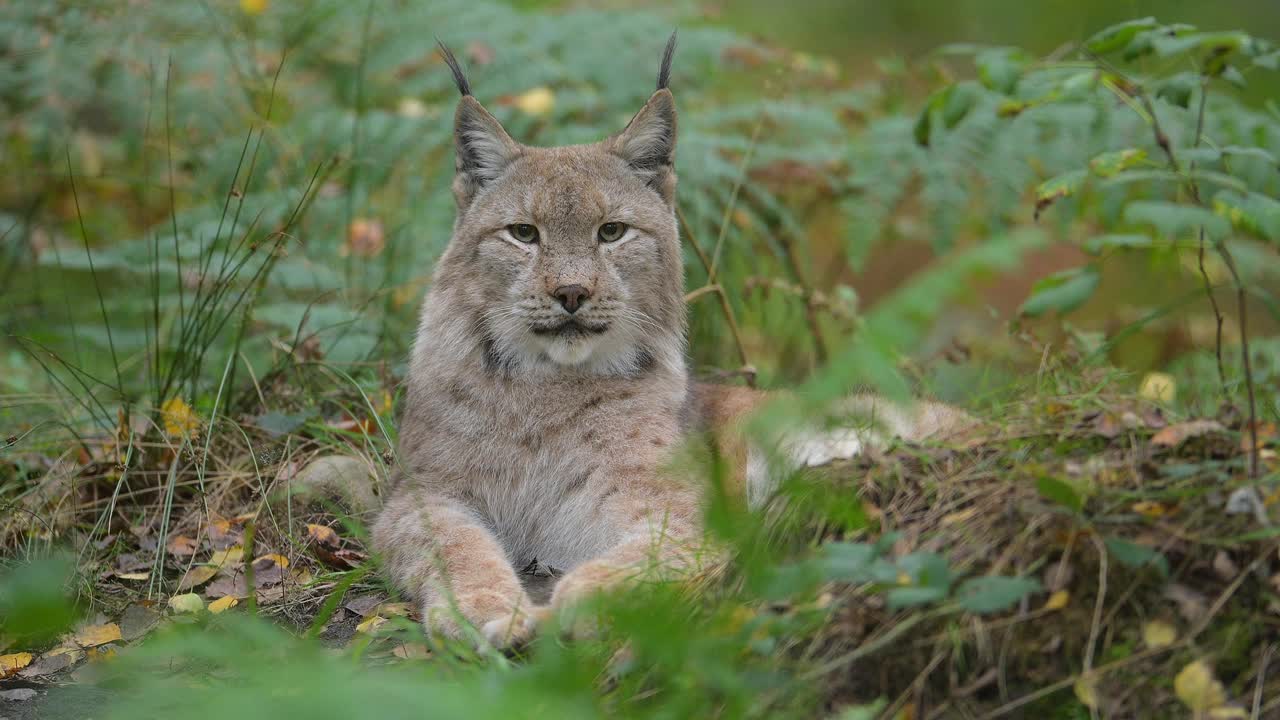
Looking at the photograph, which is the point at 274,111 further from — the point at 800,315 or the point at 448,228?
the point at 800,315

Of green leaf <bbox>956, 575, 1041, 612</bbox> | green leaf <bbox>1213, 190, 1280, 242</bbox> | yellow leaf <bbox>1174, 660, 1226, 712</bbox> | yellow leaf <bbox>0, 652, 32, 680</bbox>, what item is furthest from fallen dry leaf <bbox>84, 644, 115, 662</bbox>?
green leaf <bbox>1213, 190, 1280, 242</bbox>

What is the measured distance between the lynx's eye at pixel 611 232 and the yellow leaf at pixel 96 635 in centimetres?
193

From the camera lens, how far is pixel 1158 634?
250cm

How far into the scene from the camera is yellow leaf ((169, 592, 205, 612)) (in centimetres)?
363

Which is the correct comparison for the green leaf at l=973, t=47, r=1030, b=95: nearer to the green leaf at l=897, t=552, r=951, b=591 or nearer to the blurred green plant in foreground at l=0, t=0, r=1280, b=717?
the blurred green plant in foreground at l=0, t=0, r=1280, b=717

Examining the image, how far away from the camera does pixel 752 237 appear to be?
6977 millimetres

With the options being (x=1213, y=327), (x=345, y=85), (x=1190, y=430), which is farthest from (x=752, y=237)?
(x=1190, y=430)

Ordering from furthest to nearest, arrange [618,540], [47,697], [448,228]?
[448,228] → [618,540] → [47,697]

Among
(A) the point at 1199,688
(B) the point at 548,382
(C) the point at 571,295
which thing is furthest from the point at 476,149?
(A) the point at 1199,688

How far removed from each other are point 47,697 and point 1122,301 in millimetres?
7852

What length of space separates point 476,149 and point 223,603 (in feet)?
5.73

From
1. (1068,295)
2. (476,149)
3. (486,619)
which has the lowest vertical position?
(486,619)

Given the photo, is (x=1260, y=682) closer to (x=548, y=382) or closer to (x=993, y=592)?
(x=993, y=592)

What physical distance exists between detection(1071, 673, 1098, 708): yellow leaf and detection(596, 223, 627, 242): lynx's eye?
2222mm
